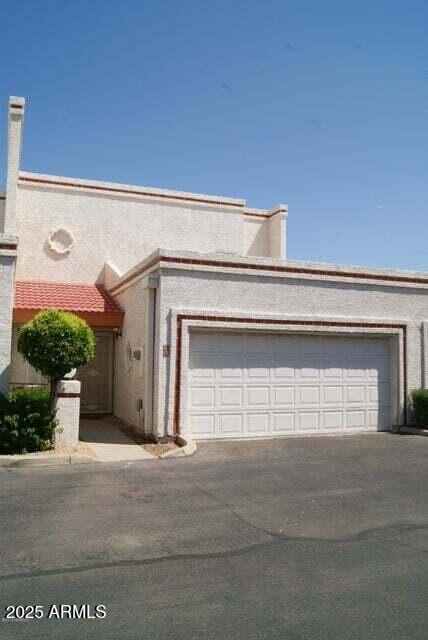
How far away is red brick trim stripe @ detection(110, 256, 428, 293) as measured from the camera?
12492mm

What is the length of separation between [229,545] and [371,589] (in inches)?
63.0

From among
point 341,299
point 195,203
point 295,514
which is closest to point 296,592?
point 295,514

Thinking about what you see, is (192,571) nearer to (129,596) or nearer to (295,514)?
(129,596)

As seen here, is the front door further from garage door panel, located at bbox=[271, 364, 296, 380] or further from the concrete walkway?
garage door panel, located at bbox=[271, 364, 296, 380]

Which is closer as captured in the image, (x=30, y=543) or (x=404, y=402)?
(x=30, y=543)

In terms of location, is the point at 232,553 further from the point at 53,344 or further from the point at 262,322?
the point at 262,322

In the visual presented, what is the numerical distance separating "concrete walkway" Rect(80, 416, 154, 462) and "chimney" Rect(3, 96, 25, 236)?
19.5 ft

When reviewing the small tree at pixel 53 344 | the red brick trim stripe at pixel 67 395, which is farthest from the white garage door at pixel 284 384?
the small tree at pixel 53 344

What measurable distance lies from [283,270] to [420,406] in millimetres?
4774

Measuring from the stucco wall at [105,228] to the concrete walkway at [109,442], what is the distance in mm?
5165

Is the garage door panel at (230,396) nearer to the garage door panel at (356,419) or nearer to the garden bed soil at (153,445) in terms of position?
the garden bed soil at (153,445)

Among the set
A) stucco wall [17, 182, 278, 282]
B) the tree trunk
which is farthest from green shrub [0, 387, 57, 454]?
stucco wall [17, 182, 278, 282]

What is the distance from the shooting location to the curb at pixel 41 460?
9.88m

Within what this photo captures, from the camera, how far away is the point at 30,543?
19.3 feet
